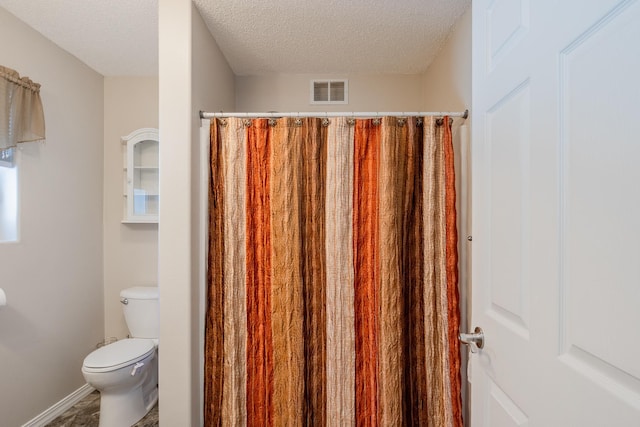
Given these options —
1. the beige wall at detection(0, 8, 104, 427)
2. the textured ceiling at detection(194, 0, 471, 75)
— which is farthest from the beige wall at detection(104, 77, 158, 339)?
the textured ceiling at detection(194, 0, 471, 75)

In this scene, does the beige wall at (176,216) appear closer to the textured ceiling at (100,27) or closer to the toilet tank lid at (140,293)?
the textured ceiling at (100,27)

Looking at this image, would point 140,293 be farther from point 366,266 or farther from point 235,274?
point 366,266

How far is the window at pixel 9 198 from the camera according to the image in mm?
1827

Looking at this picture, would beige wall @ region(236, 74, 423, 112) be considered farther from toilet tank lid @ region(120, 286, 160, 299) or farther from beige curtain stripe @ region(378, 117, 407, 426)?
toilet tank lid @ region(120, 286, 160, 299)

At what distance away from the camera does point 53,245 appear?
2.09 metres

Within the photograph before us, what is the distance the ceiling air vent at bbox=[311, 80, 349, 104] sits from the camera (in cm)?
252

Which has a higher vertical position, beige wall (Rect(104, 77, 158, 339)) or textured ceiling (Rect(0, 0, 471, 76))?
textured ceiling (Rect(0, 0, 471, 76))

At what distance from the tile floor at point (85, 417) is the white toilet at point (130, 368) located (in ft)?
0.18
